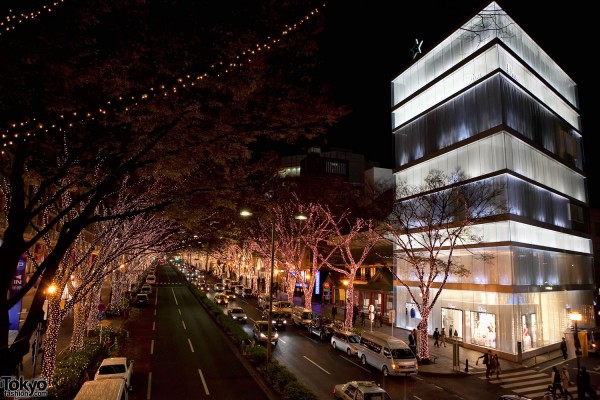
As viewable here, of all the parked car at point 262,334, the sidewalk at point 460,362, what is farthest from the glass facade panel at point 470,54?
the parked car at point 262,334

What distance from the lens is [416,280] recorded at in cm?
3538

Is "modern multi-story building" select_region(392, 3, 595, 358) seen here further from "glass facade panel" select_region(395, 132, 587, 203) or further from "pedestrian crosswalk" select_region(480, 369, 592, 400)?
"pedestrian crosswalk" select_region(480, 369, 592, 400)

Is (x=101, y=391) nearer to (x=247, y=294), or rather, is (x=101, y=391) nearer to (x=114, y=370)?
(x=114, y=370)

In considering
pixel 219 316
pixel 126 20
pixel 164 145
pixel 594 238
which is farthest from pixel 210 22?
pixel 594 238

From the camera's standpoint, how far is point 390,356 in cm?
2088

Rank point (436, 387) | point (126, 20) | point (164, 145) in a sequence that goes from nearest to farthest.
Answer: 1. point (126, 20)
2. point (164, 145)
3. point (436, 387)

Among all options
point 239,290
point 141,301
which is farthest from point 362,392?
point 239,290

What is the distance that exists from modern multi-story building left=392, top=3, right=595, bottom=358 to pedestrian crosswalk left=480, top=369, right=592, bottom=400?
2.49 metres

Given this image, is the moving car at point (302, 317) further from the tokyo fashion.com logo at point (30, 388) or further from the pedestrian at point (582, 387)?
the tokyo fashion.com logo at point (30, 388)

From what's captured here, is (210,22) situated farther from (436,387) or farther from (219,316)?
(219,316)

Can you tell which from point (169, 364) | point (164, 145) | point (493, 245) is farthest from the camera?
point (493, 245)

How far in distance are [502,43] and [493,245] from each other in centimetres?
1469

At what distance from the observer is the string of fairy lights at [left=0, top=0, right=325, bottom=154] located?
766 centimetres

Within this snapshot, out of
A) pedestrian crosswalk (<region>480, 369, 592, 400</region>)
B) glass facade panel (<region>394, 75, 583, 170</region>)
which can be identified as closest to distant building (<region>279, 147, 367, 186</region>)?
glass facade panel (<region>394, 75, 583, 170</region>)
